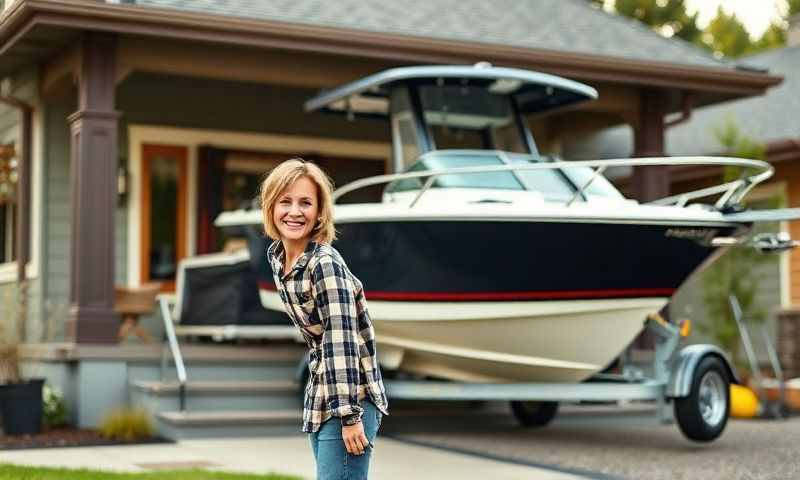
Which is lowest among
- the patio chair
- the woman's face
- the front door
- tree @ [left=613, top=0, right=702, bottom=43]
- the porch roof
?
the patio chair

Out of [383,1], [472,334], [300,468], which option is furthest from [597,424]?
[383,1]

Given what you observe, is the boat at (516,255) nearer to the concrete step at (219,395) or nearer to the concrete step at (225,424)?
the concrete step at (225,424)

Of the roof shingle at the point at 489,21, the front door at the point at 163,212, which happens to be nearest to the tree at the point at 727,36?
the roof shingle at the point at 489,21

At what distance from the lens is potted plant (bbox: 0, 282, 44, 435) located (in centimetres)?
927

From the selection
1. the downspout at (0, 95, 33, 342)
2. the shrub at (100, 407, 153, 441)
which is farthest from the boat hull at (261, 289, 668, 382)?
the downspout at (0, 95, 33, 342)

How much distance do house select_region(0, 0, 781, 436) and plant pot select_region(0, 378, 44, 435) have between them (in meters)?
0.50

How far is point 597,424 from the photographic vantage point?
10.8 metres

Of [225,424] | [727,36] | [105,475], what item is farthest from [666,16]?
[105,475]

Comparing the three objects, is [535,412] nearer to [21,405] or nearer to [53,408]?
[53,408]

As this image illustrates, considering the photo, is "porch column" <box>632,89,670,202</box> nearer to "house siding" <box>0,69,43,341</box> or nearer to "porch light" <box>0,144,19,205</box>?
"house siding" <box>0,69,43,341</box>

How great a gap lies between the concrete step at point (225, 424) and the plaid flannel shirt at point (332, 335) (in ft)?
18.9

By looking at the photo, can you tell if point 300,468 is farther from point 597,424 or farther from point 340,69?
point 340,69

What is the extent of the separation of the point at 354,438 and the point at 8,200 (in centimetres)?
1052

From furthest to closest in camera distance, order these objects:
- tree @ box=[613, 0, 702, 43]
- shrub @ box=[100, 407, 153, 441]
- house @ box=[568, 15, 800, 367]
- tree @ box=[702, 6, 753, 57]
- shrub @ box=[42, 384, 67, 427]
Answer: tree @ box=[702, 6, 753, 57] → tree @ box=[613, 0, 702, 43] → house @ box=[568, 15, 800, 367] → shrub @ box=[42, 384, 67, 427] → shrub @ box=[100, 407, 153, 441]
